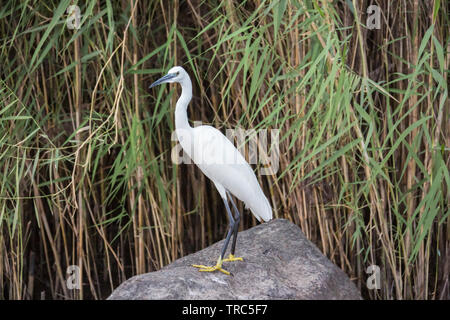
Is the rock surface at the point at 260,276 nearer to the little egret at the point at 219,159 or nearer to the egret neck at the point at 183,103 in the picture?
the little egret at the point at 219,159

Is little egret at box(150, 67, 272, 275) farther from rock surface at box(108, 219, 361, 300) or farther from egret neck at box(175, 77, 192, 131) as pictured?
rock surface at box(108, 219, 361, 300)

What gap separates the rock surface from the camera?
1.83 m

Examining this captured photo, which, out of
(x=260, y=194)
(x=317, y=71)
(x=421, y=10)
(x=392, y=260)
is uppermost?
(x=421, y=10)

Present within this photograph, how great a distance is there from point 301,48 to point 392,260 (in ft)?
2.66

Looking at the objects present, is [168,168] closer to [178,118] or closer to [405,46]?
[178,118]

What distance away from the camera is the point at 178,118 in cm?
206

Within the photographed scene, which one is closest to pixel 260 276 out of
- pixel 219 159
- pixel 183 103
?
pixel 219 159

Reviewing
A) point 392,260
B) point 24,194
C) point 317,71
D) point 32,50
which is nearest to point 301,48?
point 317,71

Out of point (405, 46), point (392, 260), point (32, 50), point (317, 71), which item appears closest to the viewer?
point (317, 71)

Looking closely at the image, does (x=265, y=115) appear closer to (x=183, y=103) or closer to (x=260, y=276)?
(x=183, y=103)

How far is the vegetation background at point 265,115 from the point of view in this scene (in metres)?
2.05

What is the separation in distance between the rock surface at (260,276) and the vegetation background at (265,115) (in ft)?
0.50

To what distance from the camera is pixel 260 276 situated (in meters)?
2.02

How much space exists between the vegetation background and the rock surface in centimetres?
15
